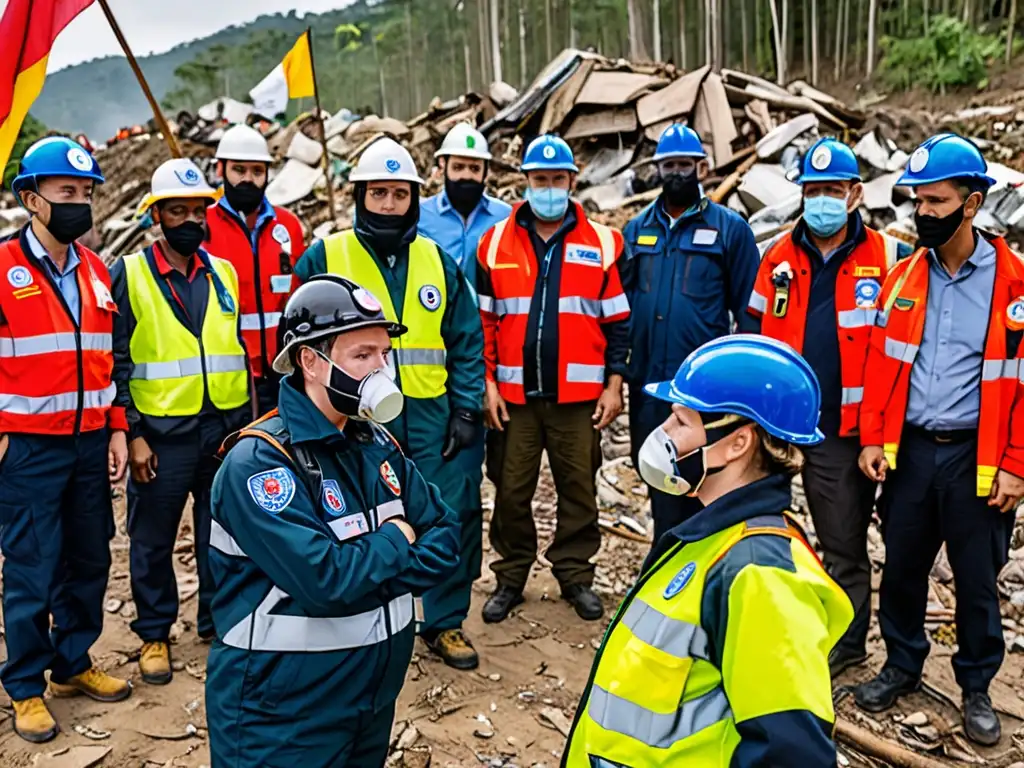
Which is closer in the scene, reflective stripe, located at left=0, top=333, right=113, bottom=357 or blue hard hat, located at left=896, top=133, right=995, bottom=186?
blue hard hat, located at left=896, top=133, right=995, bottom=186

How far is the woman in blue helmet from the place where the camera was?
1703 mm

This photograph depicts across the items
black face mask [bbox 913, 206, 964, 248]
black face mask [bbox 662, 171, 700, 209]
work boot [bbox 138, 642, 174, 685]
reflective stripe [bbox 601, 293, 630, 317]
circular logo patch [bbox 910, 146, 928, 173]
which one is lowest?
work boot [bbox 138, 642, 174, 685]

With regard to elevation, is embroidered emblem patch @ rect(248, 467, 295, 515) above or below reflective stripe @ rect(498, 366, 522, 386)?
above

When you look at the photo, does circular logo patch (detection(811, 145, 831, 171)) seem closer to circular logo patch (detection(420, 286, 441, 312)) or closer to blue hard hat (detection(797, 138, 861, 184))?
blue hard hat (detection(797, 138, 861, 184))

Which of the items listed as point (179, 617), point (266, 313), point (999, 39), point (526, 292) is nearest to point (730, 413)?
point (526, 292)

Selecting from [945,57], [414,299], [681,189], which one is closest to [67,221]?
[414,299]

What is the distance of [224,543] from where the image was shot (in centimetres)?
235

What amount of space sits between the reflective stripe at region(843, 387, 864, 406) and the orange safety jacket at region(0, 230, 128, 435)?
11.9 feet

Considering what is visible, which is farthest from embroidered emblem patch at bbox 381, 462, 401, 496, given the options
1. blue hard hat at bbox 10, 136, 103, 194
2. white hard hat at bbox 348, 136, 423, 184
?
blue hard hat at bbox 10, 136, 103, 194

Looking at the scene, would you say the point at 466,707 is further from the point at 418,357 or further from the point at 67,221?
the point at 67,221

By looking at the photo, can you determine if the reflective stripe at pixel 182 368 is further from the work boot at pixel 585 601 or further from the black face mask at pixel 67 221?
the work boot at pixel 585 601

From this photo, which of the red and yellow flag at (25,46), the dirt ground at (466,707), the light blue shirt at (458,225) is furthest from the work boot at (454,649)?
the red and yellow flag at (25,46)

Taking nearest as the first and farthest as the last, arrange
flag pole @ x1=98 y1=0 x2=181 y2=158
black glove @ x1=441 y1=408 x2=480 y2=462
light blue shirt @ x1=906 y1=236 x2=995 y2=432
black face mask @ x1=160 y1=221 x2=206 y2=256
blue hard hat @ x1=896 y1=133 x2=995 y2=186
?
blue hard hat @ x1=896 y1=133 x2=995 y2=186
light blue shirt @ x1=906 y1=236 x2=995 y2=432
black face mask @ x1=160 y1=221 x2=206 y2=256
black glove @ x1=441 y1=408 x2=480 y2=462
flag pole @ x1=98 y1=0 x2=181 y2=158

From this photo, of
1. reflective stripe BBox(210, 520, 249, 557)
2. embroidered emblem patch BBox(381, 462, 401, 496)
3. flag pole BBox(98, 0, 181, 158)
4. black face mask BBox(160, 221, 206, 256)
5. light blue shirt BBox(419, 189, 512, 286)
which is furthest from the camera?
flag pole BBox(98, 0, 181, 158)
